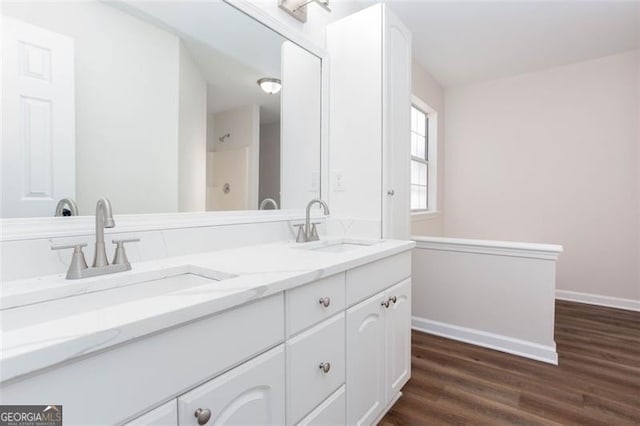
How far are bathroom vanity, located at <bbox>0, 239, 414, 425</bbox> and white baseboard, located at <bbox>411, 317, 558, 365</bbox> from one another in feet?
3.98

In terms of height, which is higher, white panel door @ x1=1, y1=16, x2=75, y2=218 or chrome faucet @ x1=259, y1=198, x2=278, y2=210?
white panel door @ x1=1, y1=16, x2=75, y2=218

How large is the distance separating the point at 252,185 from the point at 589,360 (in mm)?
2420

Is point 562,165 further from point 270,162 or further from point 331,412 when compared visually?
point 331,412

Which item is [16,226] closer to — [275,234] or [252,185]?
[252,185]

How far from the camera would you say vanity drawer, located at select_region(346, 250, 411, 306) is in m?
1.26

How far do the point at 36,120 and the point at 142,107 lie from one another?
0.31 metres

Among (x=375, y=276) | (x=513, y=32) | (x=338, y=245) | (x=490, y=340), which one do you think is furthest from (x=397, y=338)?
(x=513, y=32)

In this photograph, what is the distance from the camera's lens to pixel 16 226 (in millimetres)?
899

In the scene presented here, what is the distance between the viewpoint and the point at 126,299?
36.9 inches

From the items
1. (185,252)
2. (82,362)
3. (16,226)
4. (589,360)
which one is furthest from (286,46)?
(589,360)

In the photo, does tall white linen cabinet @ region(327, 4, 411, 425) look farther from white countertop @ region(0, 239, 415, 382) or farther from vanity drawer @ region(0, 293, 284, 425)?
vanity drawer @ region(0, 293, 284, 425)

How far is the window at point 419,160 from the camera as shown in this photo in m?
3.66

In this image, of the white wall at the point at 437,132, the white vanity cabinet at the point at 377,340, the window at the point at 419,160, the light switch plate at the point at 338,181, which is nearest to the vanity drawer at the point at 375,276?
the white vanity cabinet at the point at 377,340

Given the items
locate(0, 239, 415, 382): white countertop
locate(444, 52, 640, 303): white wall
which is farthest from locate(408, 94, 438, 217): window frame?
locate(0, 239, 415, 382): white countertop
